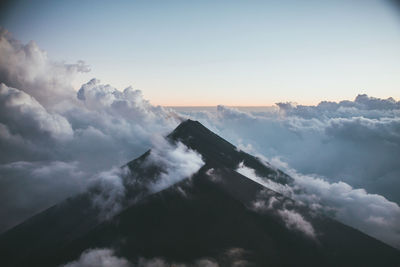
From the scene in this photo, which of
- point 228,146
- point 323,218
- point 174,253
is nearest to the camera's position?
point 174,253

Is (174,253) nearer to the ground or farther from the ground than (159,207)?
nearer to the ground

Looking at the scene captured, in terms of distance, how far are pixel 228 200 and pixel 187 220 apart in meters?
20.2

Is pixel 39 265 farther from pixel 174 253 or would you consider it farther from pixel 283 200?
pixel 283 200

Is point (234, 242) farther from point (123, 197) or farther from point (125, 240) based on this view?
point (123, 197)

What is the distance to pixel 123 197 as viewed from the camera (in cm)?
10806

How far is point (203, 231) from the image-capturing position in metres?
81.9

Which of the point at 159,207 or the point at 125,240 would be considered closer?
the point at 125,240

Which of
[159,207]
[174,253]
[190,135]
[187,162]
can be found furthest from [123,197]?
[190,135]

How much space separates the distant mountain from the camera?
252 feet

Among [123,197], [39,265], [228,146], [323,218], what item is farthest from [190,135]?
[39,265]

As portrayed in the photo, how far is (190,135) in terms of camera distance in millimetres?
145375

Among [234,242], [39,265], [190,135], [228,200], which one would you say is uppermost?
[190,135]

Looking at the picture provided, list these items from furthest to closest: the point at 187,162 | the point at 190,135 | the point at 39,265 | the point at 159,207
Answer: the point at 190,135, the point at 187,162, the point at 159,207, the point at 39,265

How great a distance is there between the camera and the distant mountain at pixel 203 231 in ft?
252
